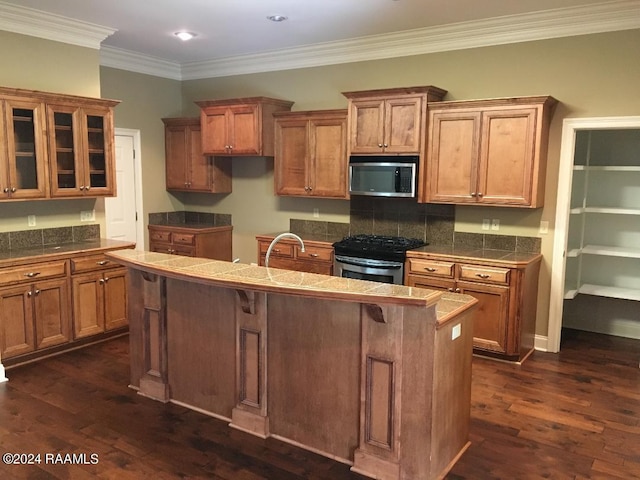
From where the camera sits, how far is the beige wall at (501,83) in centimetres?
435

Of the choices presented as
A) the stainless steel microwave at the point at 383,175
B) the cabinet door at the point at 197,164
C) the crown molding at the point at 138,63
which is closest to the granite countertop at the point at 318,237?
the stainless steel microwave at the point at 383,175

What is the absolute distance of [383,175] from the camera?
197 inches

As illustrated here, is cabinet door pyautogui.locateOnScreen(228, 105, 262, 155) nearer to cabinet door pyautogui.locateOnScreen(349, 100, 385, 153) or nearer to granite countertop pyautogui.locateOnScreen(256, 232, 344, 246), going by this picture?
granite countertop pyautogui.locateOnScreen(256, 232, 344, 246)

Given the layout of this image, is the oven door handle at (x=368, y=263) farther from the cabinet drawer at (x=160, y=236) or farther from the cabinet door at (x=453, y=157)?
the cabinet drawer at (x=160, y=236)

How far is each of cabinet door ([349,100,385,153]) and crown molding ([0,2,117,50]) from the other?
2.48 meters

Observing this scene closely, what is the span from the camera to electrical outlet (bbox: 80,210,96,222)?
5184 mm

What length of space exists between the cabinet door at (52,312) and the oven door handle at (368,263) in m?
2.48

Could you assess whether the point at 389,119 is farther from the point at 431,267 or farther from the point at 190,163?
the point at 190,163

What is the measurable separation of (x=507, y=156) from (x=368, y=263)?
1537mm

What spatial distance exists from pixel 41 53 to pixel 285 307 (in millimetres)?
3533

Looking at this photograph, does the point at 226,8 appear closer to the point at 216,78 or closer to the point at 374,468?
the point at 216,78

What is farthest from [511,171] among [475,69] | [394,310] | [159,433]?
[159,433]

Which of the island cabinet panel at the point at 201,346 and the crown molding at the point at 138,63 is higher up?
the crown molding at the point at 138,63

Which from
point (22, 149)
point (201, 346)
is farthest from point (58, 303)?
point (201, 346)
